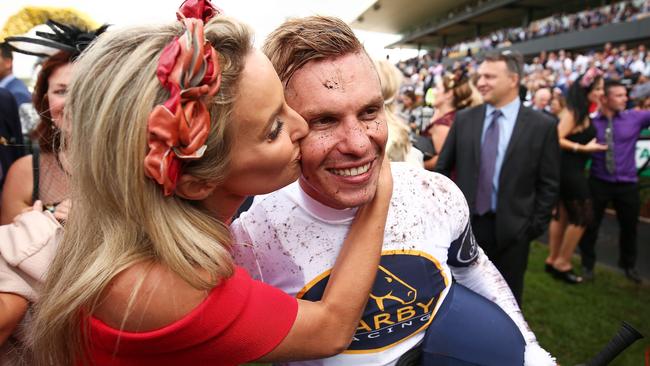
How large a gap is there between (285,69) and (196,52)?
0.42 m

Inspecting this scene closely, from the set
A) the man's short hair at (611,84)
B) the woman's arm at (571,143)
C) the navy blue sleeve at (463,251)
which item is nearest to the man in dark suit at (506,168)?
the woman's arm at (571,143)

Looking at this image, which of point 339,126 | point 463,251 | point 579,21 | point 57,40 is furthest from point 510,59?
point 579,21

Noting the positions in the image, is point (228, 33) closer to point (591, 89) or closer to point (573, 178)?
point (573, 178)

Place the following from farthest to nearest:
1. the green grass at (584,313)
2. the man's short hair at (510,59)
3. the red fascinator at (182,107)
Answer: the man's short hair at (510,59), the green grass at (584,313), the red fascinator at (182,107)

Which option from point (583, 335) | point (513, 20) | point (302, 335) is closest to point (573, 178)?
point (583, 335)

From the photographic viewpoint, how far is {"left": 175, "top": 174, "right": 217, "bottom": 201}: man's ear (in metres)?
1.05

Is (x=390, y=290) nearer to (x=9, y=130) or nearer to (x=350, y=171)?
(x=350, y=171)

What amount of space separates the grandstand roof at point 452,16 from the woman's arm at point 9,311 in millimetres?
26188

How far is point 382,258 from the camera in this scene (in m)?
1.37

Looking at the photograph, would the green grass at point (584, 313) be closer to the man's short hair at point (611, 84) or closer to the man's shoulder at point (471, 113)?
the man's shoulder at point (471, 113)

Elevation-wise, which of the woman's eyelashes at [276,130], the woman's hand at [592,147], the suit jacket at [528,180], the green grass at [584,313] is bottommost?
the green grass at [584,313]

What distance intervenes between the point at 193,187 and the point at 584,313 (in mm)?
4360

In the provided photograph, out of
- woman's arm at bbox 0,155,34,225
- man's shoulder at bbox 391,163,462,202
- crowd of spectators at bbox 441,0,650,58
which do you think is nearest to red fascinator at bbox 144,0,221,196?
man's shoulder at bbox 391,163,462,202

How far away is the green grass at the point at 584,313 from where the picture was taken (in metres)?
3.65
